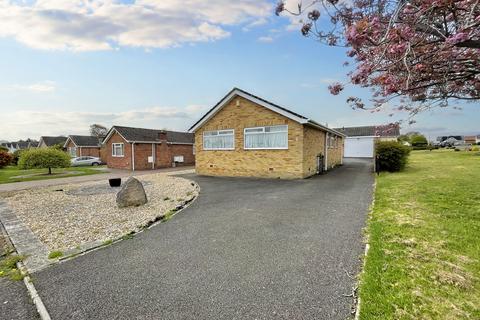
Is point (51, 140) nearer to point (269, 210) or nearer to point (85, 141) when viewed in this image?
point (85, 141)

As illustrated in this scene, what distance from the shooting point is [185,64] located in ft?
48.6

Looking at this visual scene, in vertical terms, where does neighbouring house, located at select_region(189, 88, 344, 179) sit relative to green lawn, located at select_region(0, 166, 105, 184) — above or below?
above

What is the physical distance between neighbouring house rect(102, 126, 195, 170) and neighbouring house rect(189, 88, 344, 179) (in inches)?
395

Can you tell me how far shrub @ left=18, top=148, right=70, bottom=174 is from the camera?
19.7 m

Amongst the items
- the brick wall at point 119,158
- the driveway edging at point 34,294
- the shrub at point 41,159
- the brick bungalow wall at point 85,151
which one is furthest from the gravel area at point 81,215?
the brick bungalow wall at point 85,151

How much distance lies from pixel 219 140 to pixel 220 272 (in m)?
13.6

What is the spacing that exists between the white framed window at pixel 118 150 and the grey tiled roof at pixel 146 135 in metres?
1.54

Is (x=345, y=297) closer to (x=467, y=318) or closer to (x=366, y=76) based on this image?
(x=467, y=318)

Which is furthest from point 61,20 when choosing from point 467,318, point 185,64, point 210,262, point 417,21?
point 467,318

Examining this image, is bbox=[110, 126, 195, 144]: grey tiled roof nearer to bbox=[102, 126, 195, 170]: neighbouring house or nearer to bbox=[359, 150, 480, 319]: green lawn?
bbox=[102, 126, 195, 170]: neighbouring house

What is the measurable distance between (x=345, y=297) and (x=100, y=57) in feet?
50.0

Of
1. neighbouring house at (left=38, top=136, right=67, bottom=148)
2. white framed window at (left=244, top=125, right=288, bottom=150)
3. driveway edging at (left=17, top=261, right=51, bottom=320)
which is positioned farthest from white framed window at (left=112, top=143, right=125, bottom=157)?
neighbouring house at (left=38, top=136, right=67, bottom=148)

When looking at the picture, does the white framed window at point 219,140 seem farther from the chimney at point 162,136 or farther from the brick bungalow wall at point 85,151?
the brick bungalow wall at point 85,151

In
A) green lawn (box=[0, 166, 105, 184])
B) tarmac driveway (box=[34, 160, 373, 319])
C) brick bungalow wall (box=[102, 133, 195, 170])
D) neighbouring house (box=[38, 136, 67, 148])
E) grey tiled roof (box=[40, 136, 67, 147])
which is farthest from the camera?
grey tiled roof (box=[40, 136, 67, 147])
